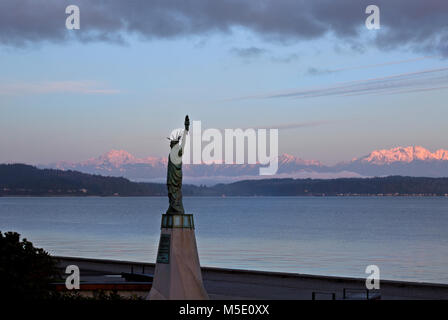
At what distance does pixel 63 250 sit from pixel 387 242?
136 ft

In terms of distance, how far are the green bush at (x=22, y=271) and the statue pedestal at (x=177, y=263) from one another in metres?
3.01

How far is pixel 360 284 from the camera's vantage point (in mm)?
31219

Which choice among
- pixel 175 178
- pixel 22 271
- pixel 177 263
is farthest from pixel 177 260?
pixel 22 271

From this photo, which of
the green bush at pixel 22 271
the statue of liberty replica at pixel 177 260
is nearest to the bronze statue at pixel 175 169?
the statue of liberty replica at pixel 177 260

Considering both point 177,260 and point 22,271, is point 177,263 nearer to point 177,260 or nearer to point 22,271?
point 177,260

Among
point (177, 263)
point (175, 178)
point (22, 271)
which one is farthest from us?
point (175, 178)

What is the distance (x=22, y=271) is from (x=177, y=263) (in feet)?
13.5

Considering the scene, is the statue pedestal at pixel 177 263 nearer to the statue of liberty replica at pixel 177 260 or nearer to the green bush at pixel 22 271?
the statue of liberty replica at pixel 177 260

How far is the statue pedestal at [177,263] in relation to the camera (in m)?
20.4

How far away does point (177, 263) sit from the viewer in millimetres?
20422

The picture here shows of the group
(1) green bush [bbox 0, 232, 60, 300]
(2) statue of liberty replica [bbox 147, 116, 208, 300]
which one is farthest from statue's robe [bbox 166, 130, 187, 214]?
(1) green bush [bbox 0, 232, 60, 300]
